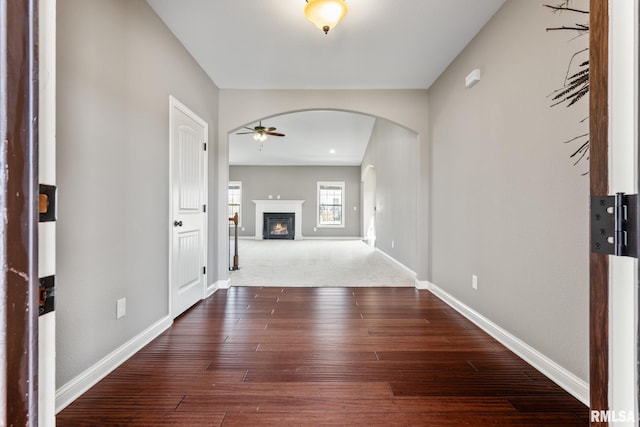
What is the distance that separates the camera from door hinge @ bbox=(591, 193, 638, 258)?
0.49m

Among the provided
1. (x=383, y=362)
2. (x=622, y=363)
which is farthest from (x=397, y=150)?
(x=622, y=363)

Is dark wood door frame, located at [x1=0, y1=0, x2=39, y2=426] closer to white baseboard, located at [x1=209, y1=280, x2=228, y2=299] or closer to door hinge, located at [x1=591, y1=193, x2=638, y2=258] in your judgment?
door hinge, located at [x1=591, y1=193, x2=638, y2=258]

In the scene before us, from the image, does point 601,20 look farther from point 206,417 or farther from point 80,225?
point 80,225

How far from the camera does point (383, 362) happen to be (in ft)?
6.67

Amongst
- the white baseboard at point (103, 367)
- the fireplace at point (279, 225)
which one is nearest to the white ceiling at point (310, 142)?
the fireplace at point (279, 225)

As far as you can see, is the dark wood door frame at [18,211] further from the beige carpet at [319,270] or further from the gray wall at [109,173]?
the beige carpet at [319,270]

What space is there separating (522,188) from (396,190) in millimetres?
3627

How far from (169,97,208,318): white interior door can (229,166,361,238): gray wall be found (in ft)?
24.9

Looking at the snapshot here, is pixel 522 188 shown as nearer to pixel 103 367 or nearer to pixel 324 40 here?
pixel 324 40

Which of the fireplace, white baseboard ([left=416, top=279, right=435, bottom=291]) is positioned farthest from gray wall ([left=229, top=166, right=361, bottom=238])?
white baseboard ([left=416, top=279, right=435, bottom=291])

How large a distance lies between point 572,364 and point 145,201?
9.85ft

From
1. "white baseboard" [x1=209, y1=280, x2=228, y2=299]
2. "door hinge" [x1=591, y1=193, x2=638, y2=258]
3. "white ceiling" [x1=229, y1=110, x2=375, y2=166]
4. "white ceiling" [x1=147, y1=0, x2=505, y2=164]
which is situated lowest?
"white baseboard" [x1=209, y1=280, x2=228, y2=299]

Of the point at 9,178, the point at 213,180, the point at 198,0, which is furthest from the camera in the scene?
the point at 213,180

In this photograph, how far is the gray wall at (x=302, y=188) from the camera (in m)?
11.0
